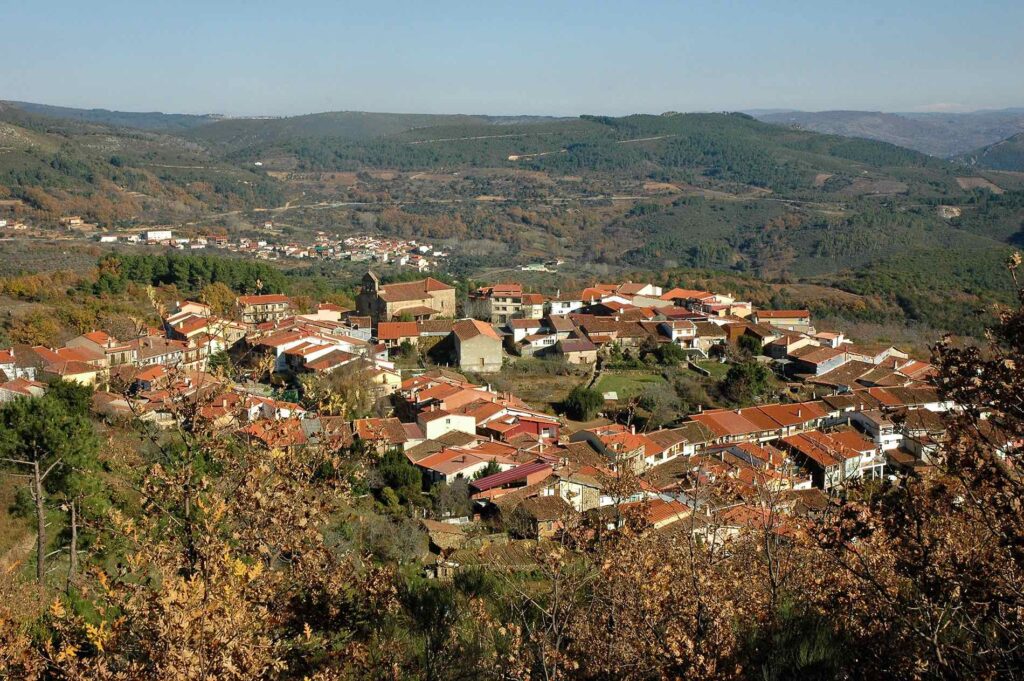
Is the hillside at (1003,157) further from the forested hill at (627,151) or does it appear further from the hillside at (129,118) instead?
the hillside at (129,118)

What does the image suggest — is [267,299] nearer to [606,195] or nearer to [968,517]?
[968,517]

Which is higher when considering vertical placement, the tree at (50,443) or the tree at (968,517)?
the tree at (968,517)

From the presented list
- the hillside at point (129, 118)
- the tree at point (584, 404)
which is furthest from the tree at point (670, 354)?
the hillside at point (129, 118)

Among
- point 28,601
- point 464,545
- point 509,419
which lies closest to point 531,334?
point 509,419

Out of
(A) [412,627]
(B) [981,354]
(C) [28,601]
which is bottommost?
(C) [28,601]

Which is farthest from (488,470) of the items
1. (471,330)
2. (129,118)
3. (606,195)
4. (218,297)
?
(129,118)

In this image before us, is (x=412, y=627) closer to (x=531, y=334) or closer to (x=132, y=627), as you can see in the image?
(x=132, y=627)
